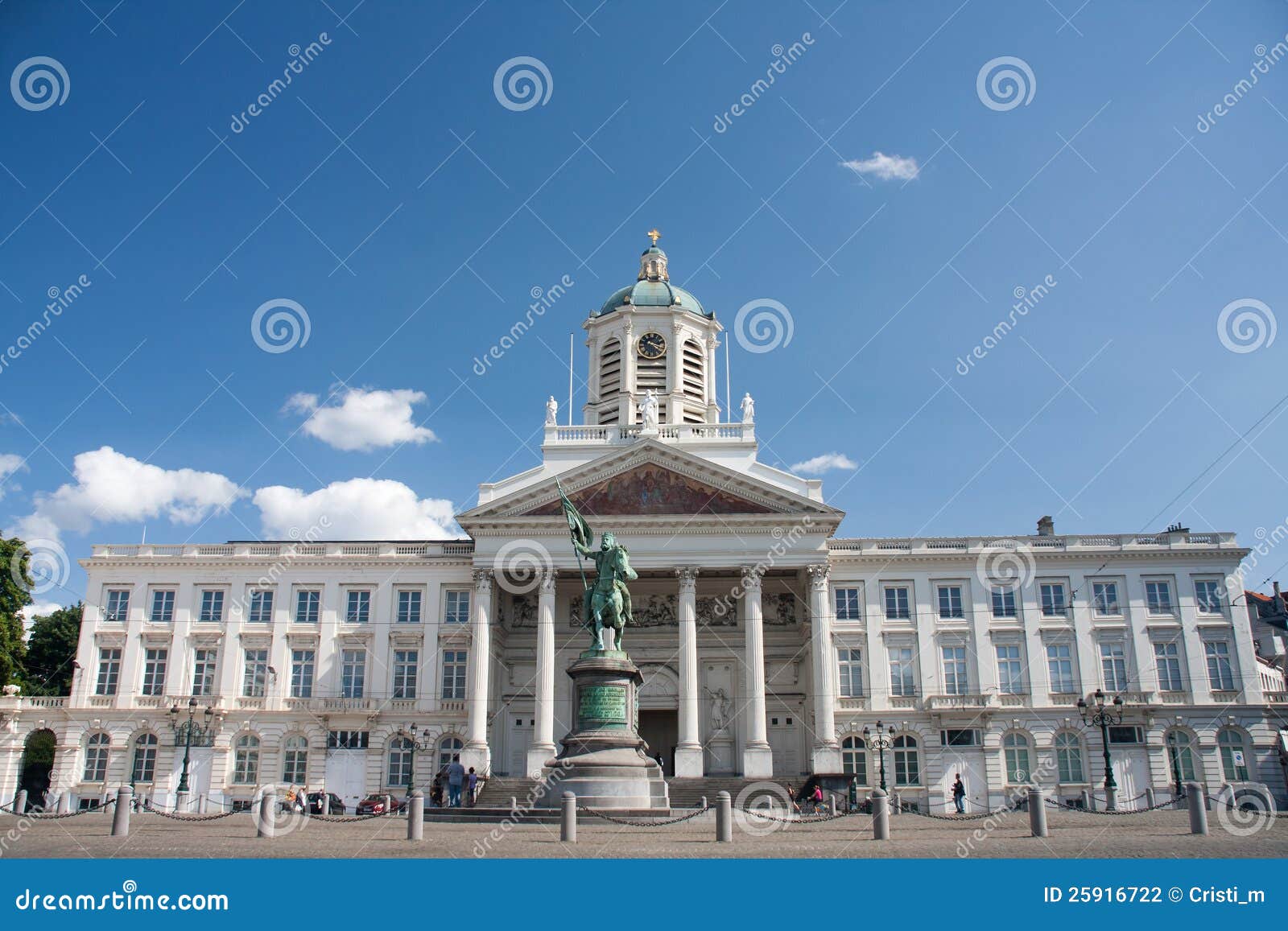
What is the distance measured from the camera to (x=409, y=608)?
52.2 m

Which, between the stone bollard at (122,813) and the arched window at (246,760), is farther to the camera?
the arched window at (246,760)

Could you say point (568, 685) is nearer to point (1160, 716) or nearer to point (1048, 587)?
point (1048, 587)

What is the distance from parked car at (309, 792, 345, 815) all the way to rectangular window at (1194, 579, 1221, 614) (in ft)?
130

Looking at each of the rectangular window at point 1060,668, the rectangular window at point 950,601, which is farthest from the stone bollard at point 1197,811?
the rectangular window at point 950,601

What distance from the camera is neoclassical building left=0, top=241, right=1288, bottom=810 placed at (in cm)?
4831

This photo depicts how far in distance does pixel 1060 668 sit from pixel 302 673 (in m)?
35.5

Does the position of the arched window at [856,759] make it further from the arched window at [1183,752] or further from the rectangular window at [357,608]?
the rectangular window at [357,608]

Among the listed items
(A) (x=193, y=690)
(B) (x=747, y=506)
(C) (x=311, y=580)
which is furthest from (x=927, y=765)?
(A) (x=193, y=690)

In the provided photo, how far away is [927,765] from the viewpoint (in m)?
49.1

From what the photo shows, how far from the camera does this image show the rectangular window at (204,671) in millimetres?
50938

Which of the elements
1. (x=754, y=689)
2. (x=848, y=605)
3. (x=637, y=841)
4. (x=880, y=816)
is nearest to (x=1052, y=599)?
(x=848, y=605)

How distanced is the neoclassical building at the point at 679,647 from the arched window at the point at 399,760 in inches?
4.1

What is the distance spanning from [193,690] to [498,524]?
16908 millimetres

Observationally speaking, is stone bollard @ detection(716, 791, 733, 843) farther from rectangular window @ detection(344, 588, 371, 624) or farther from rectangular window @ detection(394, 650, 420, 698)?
A: rectangular window @ detection(344, 588, 371, 624)
